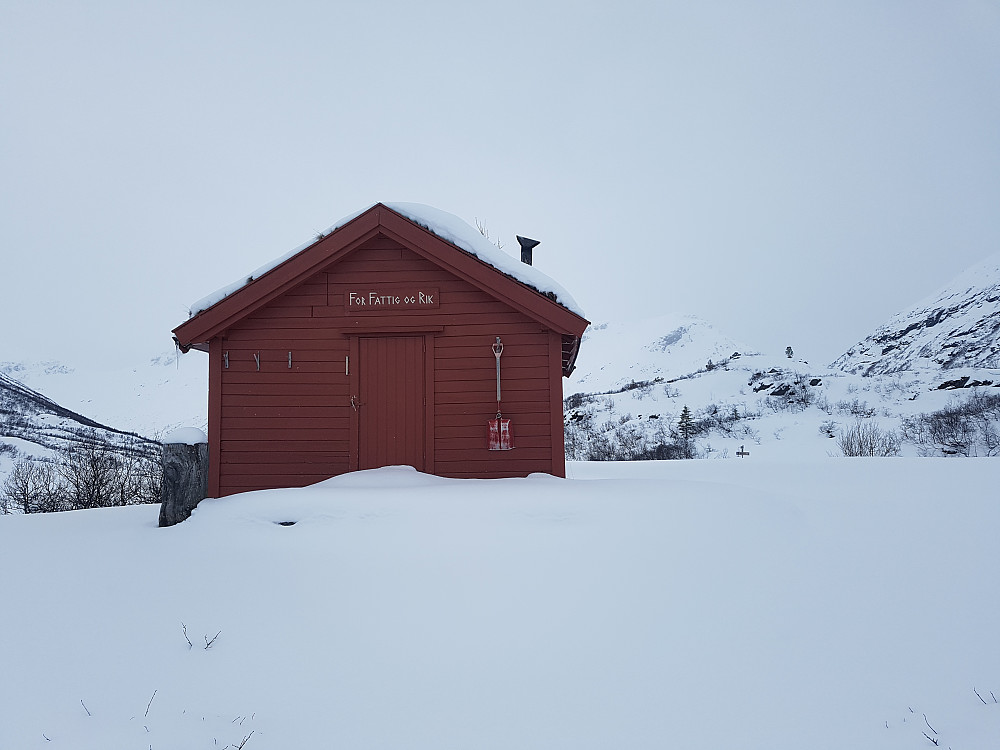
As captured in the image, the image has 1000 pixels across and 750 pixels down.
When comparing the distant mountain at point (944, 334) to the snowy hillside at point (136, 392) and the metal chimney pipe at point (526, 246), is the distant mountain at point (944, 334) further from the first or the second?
the snowy hillside at point (136, 392)

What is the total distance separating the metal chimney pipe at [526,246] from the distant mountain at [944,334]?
35.4 meters

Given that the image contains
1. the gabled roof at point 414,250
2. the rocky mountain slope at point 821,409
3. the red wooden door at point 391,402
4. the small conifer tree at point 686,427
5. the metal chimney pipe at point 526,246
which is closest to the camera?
the gabled roof at point 414,250

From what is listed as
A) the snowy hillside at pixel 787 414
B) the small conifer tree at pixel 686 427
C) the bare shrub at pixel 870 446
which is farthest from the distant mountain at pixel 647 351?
the bare shrub at pixel 870 446

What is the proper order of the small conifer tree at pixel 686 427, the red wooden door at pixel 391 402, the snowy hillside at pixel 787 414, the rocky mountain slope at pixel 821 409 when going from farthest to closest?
the small conifer tree at pixel 686 427, the rocky mountain slope at pixel 821 409, the snowy hillside at pixel 787 414, the red wooden door at pixel 391 402

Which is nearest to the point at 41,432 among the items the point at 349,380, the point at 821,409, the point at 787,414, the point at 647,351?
the point at 349,380

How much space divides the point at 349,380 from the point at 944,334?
5802cm

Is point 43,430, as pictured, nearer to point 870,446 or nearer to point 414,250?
point 414,250

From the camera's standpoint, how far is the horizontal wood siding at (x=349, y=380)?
8.25 m

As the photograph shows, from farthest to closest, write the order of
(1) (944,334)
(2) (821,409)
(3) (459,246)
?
(1) (944,334)
(2) (821,409)
(3) (459,246)

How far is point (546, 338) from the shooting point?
830 centimetres

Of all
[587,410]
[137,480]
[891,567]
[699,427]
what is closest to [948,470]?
[891,567]

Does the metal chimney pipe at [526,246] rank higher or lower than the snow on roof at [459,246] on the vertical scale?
higher

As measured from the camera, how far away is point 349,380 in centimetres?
838

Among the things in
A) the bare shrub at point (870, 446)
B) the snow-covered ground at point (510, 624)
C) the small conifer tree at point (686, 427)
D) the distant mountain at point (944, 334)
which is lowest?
the snow-covered ground at point (510, 624)
